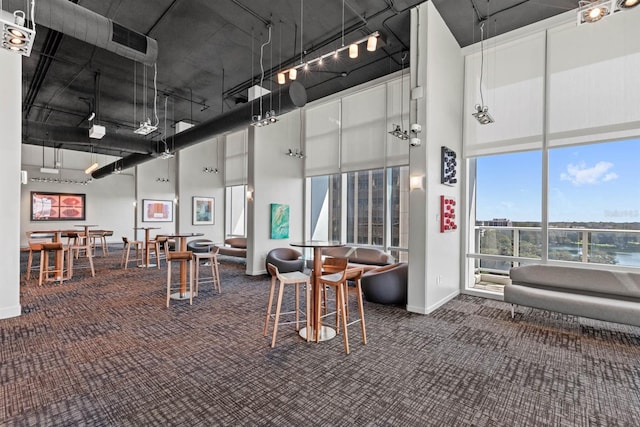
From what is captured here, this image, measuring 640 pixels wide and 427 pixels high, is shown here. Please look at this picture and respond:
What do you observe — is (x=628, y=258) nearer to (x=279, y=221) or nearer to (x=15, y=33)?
(x=279, y=221)

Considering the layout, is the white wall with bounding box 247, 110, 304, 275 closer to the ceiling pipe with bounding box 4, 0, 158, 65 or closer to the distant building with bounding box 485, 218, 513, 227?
the ceiling pipe with bounding box 4, 0, 158, 65

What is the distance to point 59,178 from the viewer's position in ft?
41.3

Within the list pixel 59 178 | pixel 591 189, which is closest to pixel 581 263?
pixel 591 189

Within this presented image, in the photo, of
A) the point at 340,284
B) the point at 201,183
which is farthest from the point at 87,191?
the point at 340,284

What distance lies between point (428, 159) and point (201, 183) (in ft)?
28.3

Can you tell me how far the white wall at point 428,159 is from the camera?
4.49 m

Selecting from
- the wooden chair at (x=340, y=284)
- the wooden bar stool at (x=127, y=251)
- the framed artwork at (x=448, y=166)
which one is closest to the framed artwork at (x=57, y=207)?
the wooden bar stool at (x=127, y=251)

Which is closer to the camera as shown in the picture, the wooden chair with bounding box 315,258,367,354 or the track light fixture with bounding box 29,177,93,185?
the wooden chair with bounding box 315,258,367,354

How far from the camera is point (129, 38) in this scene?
4.29 metres

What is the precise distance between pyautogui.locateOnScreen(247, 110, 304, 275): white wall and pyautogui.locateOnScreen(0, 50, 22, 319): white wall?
3.97m

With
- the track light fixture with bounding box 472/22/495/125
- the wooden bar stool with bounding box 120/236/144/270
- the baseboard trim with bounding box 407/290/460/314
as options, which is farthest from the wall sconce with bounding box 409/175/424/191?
the wooden bar stool with bounding box 120/236/144/270

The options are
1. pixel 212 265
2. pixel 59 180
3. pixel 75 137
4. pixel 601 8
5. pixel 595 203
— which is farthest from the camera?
pixel 59 180

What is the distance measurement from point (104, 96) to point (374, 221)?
7.57 metres

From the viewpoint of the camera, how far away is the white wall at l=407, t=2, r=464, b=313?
449 centimetres
